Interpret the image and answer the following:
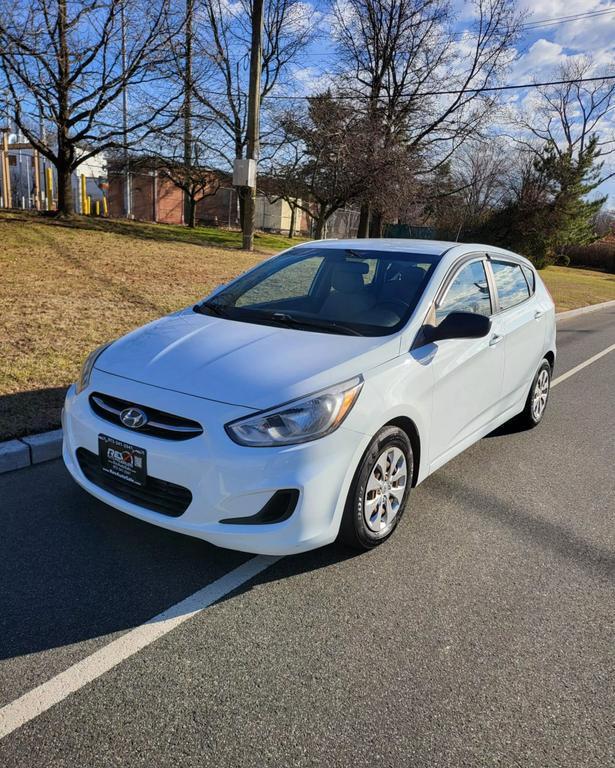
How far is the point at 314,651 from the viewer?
2533 millimetres

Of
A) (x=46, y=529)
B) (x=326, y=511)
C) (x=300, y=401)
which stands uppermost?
(x=300, y=401)

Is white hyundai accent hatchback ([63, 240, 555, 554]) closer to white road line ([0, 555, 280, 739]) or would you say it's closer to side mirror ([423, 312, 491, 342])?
side mirror ([423, 312, 491, 342])

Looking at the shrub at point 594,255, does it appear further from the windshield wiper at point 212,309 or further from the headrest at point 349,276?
the windshield wiper at point 212,309

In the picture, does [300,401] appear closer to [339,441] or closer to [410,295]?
[339,441]

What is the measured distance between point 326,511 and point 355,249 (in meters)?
2.26

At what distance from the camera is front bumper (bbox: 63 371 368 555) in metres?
2.69

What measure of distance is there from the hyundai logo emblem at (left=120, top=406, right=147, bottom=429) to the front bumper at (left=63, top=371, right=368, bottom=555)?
0.13ft

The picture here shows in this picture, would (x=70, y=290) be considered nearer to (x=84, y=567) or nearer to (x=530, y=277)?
(x=530, y=277)

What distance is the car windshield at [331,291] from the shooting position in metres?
3.68

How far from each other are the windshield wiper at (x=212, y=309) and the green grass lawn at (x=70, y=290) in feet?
5.04

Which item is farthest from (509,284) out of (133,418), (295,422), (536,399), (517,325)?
(133,418)

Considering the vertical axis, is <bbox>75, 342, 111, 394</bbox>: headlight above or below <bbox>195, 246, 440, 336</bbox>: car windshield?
below

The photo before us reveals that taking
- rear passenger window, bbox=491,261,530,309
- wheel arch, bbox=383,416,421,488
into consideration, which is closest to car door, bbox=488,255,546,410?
rear passenger window, bbox=491,261,530,309

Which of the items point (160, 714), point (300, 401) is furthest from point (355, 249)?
point (160, 714)
